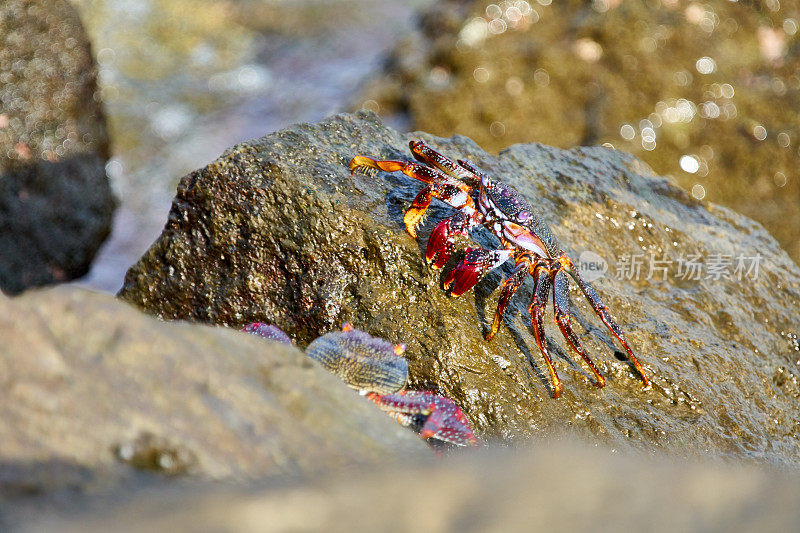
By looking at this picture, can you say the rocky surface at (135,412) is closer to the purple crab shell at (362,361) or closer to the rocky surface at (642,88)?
the purple crab shell at (362,361)

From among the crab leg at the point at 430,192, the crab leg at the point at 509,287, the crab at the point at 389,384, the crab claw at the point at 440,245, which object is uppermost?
the crab leg at the point at 430,192

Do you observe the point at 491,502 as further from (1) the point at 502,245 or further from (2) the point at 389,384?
(1) the point at 502,245

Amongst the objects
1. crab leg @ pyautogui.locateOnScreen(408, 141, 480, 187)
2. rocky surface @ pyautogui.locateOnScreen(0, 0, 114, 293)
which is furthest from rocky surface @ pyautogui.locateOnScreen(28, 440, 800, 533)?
rocky surface @ pyautogui.locateOnScreen(0, 0, 114, 293)

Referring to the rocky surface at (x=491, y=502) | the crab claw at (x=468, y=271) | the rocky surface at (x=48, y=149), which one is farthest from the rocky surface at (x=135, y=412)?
the rocky surface at (x=48, y=149)

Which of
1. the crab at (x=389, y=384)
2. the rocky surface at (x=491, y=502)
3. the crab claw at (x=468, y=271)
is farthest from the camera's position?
the crab claw at (x=468, y=271)

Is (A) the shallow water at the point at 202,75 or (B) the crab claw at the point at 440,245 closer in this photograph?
(B) the crab claw at the point at 440,245

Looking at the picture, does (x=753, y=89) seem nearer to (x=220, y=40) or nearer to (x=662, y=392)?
(x=662, y=392)

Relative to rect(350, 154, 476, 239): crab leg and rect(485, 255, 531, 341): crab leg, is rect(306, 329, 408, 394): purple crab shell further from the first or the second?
rect(350, 154, 476, 239): crab leg

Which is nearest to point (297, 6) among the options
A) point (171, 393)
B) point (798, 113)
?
point (798, 113)
